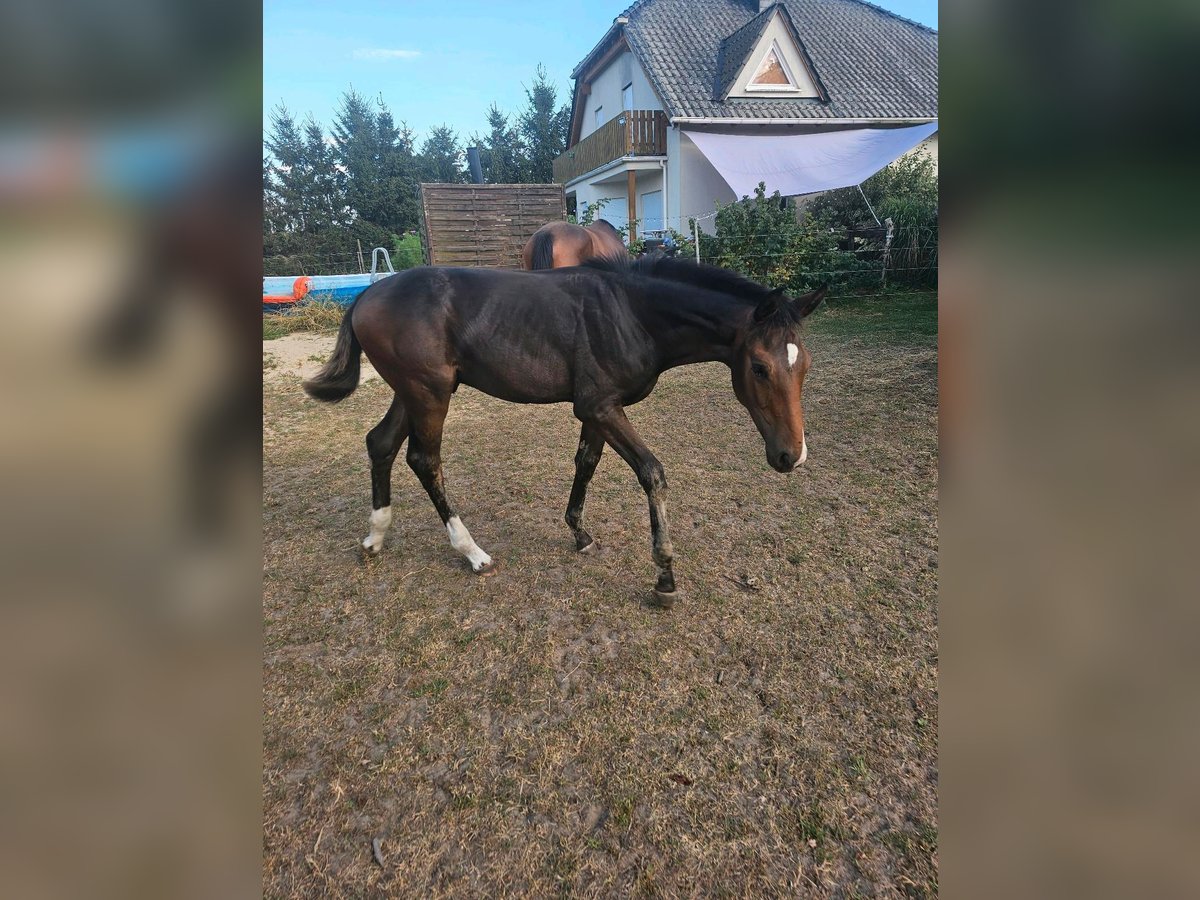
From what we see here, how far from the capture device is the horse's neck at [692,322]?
108 inches

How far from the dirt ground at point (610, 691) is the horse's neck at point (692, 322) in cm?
115

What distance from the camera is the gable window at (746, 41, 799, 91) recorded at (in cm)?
1466

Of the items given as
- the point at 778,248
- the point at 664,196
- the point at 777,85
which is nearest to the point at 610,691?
the point at 778,248

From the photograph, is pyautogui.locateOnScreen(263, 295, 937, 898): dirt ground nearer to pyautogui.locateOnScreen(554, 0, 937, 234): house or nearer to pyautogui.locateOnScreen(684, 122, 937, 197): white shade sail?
pyautogui.locateOnScreen(684, 122, 937, 197): white shade sail

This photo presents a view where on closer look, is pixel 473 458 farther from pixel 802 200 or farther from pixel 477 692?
pixel 802 200

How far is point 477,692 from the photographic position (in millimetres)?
2465

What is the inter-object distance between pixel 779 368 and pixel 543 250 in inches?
197

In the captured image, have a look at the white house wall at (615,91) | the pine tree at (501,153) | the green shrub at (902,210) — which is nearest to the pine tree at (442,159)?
the pine tree at (501,153)

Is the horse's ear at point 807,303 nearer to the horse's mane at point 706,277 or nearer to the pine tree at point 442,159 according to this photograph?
the horse's mane at point 706,277

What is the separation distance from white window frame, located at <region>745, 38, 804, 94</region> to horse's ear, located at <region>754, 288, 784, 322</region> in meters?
14.6
